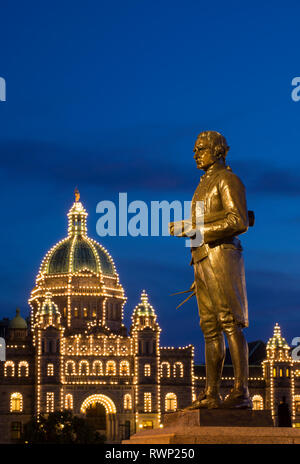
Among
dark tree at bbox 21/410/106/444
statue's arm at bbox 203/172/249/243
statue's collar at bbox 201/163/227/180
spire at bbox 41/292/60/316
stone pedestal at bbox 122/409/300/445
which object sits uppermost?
spire at bbox 41/292/60/316

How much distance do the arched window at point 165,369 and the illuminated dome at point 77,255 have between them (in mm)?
13002

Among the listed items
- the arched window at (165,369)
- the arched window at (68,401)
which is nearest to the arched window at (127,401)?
the arched window at (165,369)

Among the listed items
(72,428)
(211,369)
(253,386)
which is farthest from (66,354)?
(211,369)

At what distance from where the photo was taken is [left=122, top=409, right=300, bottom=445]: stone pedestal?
12555 mm

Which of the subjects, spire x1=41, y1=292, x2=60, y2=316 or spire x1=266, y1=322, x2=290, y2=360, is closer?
spire x1=41, y1=292, x2=60, y2=316

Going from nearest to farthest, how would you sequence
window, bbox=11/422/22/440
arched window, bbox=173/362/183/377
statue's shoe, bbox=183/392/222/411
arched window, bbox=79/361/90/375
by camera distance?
statue's shoe, bbox=183/392/222/411
window, bbox=11/422/22/440
arched window, bbox=79/361/90/375
arched window, bbox=173/362/183/377

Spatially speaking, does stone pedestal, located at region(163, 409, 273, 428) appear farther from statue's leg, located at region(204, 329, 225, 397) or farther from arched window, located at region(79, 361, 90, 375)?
arched window, located at region(79, 361, 90, 375)

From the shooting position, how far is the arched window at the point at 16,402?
9969cm

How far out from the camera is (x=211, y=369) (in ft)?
47.0

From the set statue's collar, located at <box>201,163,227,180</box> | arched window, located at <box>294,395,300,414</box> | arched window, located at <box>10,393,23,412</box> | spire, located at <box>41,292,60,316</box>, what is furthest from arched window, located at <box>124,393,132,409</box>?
statue's collar, located at <box>201,163,227,180</box>

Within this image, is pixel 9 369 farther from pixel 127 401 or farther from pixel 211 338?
pixel 211 338

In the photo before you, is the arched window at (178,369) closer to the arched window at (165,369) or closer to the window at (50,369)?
the arched window at (165,369)
